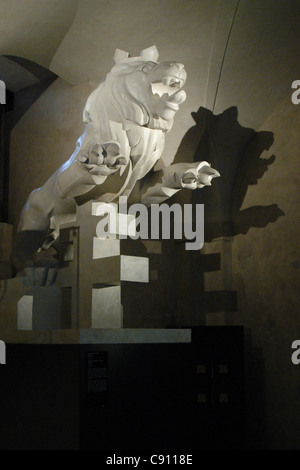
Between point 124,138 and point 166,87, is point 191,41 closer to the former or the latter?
point 166,87

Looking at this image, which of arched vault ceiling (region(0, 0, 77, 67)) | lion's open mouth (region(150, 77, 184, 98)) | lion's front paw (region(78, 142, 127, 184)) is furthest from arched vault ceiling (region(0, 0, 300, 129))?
lion's front paw (region(78, 142, 127, 184))

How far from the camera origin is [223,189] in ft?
21.1

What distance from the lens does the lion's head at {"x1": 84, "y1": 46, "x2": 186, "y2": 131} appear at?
468 cm

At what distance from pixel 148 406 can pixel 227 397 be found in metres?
1.20

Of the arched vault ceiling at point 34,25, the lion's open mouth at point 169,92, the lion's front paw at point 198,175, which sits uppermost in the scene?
the arched vault ceiling at point 34,25

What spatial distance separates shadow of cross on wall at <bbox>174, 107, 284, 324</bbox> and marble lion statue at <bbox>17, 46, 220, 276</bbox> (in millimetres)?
1033

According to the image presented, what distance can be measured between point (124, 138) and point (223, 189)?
1.86 metres

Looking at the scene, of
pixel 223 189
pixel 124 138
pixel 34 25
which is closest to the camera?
pixel 124 138

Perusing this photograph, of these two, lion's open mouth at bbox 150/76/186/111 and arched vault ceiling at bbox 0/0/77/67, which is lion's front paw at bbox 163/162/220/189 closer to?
lion's open mouth at bbox 150/76/186/111

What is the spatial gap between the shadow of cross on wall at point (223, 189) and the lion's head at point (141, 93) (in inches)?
55.5

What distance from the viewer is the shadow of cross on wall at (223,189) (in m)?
6.23

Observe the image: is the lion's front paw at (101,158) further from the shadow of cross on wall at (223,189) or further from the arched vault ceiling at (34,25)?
the shadow of cross on wall at (223,189)

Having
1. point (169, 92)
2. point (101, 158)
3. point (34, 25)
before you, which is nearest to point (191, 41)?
point (169, 92)

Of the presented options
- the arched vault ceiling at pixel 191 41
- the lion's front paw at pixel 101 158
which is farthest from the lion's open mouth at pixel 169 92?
the arched vault ceiling at pixel 191 41
